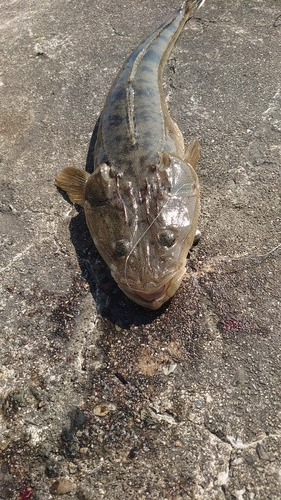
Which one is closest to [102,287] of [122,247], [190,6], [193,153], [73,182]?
[122,247]

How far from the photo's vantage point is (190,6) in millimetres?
6117

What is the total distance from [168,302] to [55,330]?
830 millimetres

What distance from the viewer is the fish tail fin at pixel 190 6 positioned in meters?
6.05

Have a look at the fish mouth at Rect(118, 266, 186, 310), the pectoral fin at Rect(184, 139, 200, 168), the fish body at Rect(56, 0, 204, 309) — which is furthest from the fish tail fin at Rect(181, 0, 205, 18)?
the fish mouth at Rect(118, 266, 186, 310)

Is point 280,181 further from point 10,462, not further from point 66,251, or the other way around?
point 10,462

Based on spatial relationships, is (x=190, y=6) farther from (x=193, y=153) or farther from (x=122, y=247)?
(x=122, y=247)

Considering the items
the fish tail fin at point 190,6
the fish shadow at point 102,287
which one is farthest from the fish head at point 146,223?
the fish tail fin at point 190,6

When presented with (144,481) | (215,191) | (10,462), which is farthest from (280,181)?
(10,462)

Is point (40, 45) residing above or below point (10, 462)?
above

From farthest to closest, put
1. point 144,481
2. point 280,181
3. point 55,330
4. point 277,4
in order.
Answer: point 277,4 → point 280,181 → point 55,330 → point 144,481

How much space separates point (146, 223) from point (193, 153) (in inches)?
46.6

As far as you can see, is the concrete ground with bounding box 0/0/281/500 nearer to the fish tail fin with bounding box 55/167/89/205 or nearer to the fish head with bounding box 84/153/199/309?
the fish tail fin with bounding box 55/167/89/205

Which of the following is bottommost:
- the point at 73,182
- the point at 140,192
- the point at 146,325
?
the point at 146,325

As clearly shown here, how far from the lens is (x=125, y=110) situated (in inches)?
167
